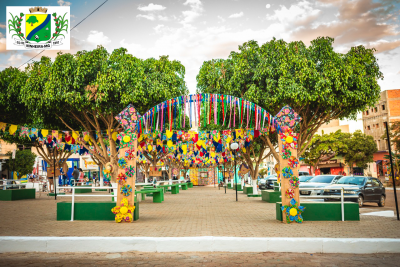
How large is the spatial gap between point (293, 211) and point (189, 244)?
13.4ft

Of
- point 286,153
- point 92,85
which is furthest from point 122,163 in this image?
point 92,85

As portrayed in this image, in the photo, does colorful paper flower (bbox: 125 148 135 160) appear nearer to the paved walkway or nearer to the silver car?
the paved walkway

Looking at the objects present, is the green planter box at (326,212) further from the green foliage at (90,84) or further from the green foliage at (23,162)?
the green foliage at (23,162)

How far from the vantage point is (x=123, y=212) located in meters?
10.3

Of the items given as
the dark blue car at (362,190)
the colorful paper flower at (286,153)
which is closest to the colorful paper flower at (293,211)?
the colorful paper flower at (286,153)

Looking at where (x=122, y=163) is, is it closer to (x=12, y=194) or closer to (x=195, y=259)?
(x=195, y=259)

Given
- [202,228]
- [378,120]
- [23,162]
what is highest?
[378,120]

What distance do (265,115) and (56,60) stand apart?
436 inches

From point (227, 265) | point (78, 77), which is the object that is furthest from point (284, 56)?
point (227, 265)

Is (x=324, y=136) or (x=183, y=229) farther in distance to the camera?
(x=324, y=136)

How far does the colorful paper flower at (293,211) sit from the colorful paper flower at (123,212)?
4900 mm

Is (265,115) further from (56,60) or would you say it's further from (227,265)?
(56,60)

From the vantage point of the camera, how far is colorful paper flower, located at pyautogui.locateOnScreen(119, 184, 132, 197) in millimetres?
10398

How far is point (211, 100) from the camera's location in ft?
36.9
